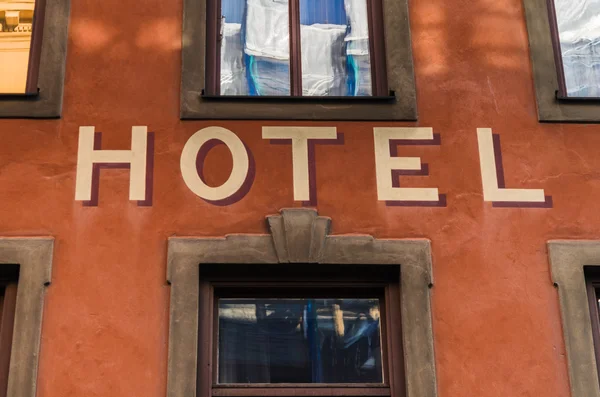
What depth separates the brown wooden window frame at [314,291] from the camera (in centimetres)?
692

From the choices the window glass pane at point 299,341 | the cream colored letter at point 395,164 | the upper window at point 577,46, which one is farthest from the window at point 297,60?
the window glass pane at point 299,341

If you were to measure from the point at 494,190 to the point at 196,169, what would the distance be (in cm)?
206

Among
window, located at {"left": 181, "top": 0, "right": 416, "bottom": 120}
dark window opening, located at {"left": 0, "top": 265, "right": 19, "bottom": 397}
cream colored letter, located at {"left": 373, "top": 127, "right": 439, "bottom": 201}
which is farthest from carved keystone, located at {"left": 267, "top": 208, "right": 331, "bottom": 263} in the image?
dark window opening, located at {"left": 0, "top": 265, "right": 19, "bottom": 397}

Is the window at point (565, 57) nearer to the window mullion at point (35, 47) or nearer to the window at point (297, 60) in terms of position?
the window at point (297, 60)

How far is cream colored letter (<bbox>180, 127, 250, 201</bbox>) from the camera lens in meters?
7.36

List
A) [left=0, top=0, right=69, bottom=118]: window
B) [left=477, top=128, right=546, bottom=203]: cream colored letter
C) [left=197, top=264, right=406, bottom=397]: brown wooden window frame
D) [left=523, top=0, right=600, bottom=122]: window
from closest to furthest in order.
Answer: [left=197, top=264, right=406, bottom=397]: brown wooden window frame
[left=477, top=128, right=546, bottom=203]: cream colored letter
[left=0, top=0, right=69, bottom=118]: window
[left=523, top=0, right=600, bottom=122]: window

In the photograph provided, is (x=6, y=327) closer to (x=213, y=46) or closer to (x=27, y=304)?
(x=27, y=304)

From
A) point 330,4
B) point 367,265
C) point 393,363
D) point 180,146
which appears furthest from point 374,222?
point 330,4

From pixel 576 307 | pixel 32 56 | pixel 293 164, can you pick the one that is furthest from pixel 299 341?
pixel 32 56

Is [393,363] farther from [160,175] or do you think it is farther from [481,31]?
[481,31]

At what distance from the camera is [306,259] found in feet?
Result: 23.4

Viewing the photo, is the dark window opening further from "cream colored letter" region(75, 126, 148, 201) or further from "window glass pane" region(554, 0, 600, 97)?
"window glass pane" region(554, 0, 600, 97)

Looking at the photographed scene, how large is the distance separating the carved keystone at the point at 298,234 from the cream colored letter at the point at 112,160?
94cm

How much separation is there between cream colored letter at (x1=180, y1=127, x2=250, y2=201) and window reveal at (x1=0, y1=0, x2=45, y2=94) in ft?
4.01
